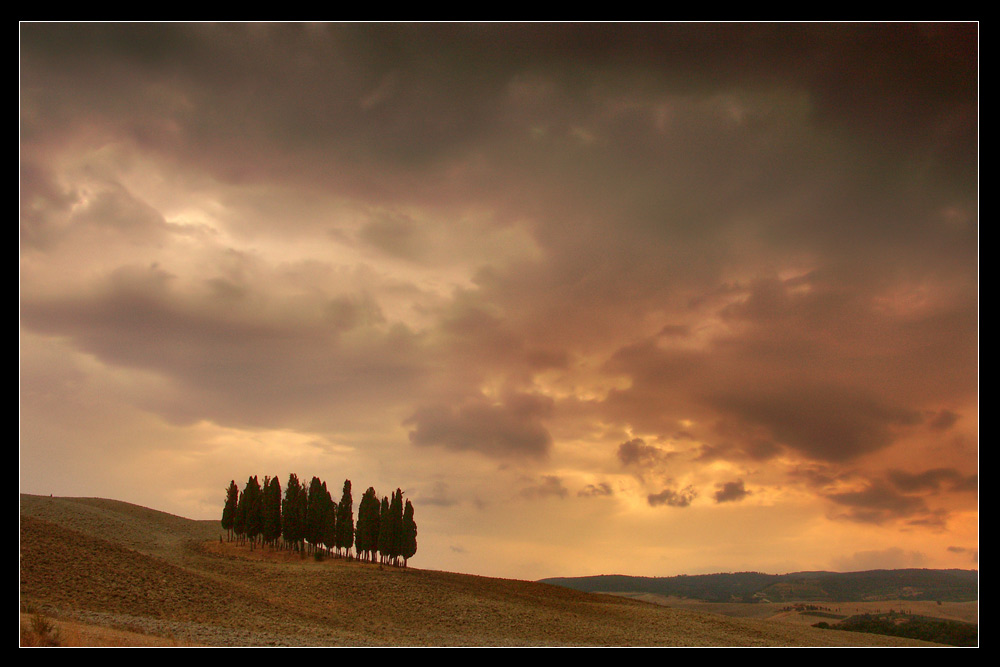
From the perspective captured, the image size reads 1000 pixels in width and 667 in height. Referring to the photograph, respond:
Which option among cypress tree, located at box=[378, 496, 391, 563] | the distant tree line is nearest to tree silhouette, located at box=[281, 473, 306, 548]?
the distant tree line

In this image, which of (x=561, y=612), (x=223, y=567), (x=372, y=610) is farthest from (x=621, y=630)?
(x=223, y=567)

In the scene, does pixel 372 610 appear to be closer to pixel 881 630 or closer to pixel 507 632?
pixel 507 632

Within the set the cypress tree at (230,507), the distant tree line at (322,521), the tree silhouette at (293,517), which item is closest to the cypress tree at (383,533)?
the distant tree line at (322,521)

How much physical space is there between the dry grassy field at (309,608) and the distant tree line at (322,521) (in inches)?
256

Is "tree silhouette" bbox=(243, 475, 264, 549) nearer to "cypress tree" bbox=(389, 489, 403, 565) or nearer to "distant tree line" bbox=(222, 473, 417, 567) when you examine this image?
"distant tree line" bbox=(222, 473, 417, 567)

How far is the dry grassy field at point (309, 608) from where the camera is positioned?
98.8ft

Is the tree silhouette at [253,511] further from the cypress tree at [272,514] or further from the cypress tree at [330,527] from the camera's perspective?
the cypress tree at [330,527]

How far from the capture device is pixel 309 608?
135ft

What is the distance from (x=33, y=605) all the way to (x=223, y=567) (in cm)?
2780

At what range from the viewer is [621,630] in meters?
44.5

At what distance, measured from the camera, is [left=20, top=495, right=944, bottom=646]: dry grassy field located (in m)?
30.1
